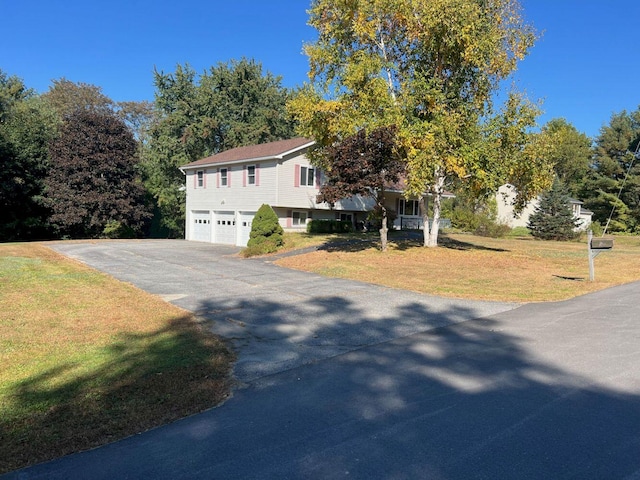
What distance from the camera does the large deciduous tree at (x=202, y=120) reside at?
3953 centimetres

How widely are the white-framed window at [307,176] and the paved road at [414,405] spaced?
18.7 m

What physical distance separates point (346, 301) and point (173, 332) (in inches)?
171

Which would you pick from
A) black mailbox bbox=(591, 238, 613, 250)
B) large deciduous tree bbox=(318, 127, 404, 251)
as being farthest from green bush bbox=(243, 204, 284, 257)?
black mailbox bbox=(591, 238, 613, 250)

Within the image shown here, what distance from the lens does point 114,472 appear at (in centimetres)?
349

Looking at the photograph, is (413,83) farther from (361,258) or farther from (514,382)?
(514,382)

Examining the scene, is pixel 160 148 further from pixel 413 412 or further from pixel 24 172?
pixel 413 412

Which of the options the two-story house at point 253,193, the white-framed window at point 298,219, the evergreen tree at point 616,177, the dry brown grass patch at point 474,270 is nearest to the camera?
the dry brown grass patch at point 474,270

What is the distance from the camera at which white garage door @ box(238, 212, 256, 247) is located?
→ 92.2 ft

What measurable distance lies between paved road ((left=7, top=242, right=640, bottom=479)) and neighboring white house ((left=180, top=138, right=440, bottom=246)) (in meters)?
17.8

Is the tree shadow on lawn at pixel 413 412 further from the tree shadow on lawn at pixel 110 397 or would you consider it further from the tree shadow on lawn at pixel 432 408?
the tree shadow on lawn at pixel 110 397

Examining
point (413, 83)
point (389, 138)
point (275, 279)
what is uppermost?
point (413, 83)

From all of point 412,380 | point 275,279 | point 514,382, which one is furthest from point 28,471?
point 275,279

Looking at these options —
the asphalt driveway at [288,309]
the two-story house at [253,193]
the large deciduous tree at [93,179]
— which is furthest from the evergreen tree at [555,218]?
the large deciduous tree at [93,179]

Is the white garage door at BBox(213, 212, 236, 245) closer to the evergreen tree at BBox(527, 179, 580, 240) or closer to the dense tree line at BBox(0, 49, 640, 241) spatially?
the dense tree line at BBox(0, 49, 640, 241)
